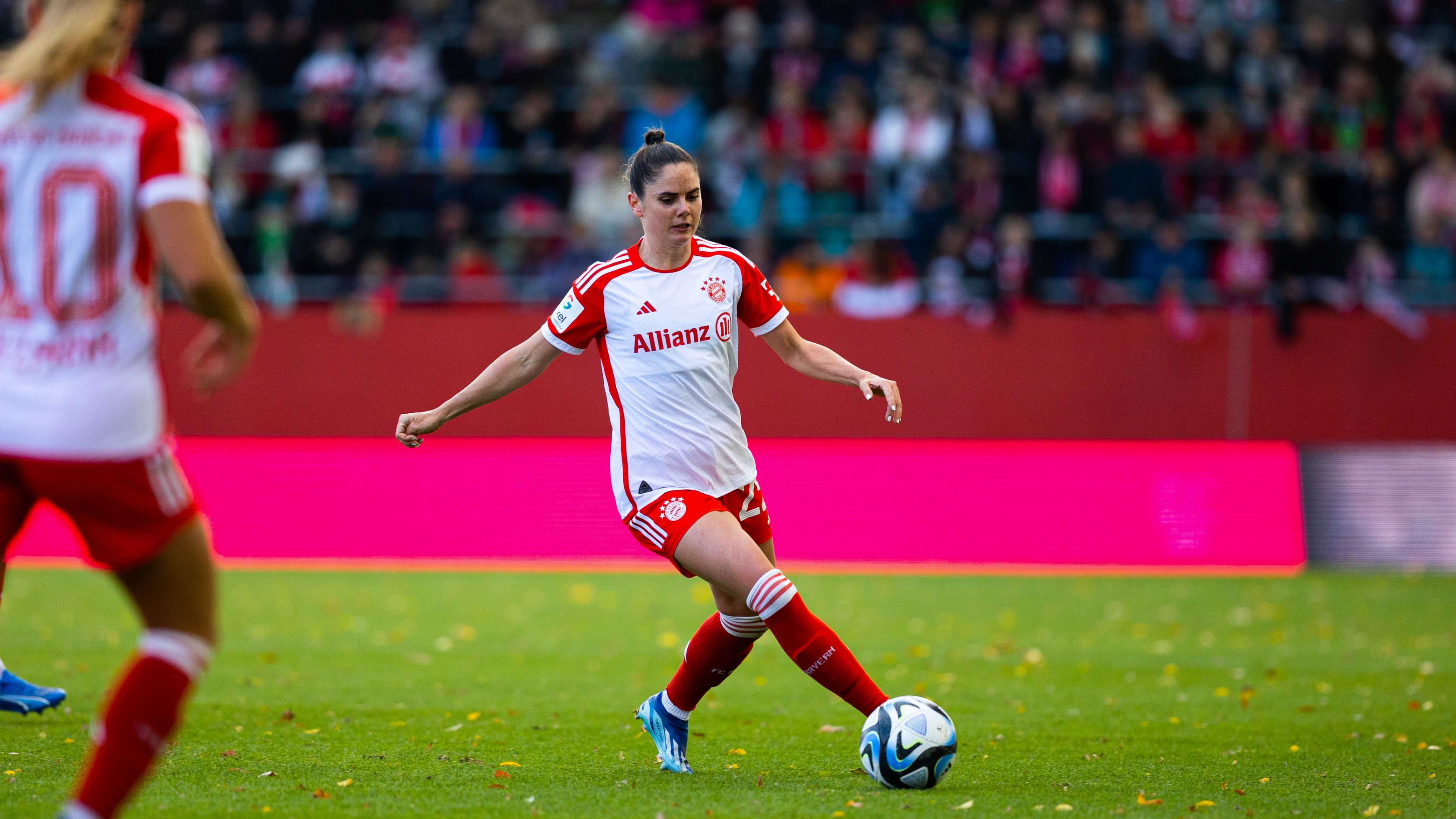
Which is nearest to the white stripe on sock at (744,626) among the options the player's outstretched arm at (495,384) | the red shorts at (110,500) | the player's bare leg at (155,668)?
the player's outstretched arm at (495,384)

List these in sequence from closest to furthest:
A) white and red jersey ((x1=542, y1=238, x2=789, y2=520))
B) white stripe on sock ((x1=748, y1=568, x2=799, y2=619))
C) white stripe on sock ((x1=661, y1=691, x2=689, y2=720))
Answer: white stripe on sock ((x1=748, y1=568, x2=799, y2=619)), white and red jersey ((x1=542, y1=238, x2=789, y2=520)), white stripe on sock ((x1=661, y1=691, x2=689, y2=720))

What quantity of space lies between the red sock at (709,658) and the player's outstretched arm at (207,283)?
8.22 ft

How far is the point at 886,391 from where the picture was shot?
5.33 metres

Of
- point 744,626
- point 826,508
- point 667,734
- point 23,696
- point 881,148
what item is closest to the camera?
point 744,626

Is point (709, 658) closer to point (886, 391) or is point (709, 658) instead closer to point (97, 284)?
point (886, 391)

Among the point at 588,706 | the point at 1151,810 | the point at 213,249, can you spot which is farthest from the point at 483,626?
the point at 213,249

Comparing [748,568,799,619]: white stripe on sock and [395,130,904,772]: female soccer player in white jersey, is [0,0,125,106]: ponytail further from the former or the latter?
[748,568,799,619]: white stripe on sock

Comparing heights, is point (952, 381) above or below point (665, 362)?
below

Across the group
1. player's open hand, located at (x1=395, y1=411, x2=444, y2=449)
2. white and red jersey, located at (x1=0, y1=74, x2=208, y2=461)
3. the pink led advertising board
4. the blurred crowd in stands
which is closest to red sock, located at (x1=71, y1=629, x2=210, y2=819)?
white and red jersey, located at (x1=0, y1=74, x2=208, y2=461)

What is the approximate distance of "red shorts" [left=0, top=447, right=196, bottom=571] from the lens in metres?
3.44

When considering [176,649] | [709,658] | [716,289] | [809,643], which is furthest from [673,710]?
[176,649]

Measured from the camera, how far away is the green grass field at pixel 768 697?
518cm

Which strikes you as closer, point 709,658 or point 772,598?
point 772,598

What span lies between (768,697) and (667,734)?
204 centimetres
